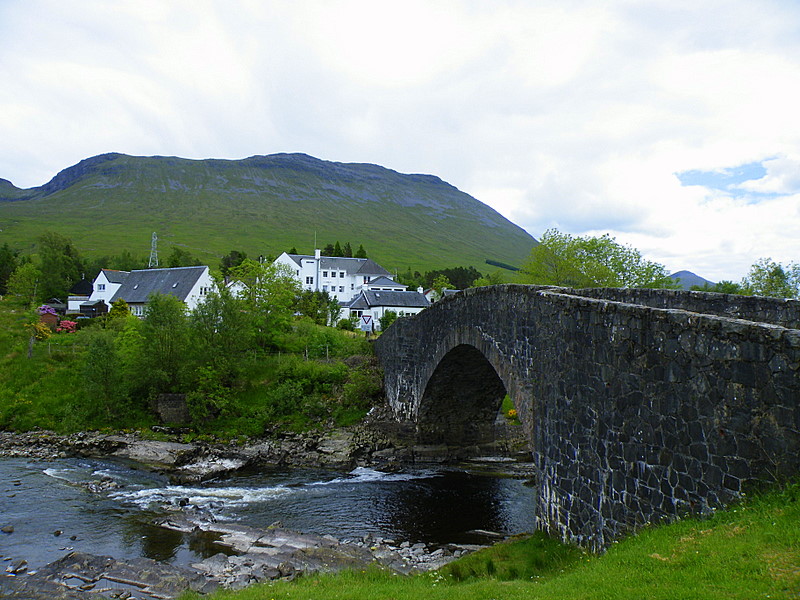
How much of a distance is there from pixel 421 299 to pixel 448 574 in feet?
193

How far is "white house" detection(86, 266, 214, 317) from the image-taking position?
199 feet

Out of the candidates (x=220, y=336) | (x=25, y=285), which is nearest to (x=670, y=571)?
(x=220, y=336)

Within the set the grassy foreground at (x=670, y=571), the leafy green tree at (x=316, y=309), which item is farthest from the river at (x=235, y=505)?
the leafy green tree at (x=316, y=309)

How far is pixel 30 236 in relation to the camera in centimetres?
15362

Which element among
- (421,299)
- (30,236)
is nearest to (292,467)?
(421,299)

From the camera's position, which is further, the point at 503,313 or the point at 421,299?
the point at 421,299

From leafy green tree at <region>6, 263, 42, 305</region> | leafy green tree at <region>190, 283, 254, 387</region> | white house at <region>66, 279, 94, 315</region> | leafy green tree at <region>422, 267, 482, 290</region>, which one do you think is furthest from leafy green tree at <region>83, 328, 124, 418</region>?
leafy green tree at <region>422, 267, 482, 290</region>

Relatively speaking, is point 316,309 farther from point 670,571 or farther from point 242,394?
point 670,571

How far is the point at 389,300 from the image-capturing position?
68875 millimetres

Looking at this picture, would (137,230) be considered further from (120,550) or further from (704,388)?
(704,388)

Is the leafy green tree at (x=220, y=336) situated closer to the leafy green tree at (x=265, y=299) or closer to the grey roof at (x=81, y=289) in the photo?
the leafy green tree at (x=265, y=299)

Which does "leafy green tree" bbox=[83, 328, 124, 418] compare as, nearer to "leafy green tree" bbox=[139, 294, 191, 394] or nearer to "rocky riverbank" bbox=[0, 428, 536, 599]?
"leafy green tree" bbox=[139, 294, 191, 394]

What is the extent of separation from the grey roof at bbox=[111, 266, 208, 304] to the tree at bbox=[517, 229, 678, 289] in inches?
1477

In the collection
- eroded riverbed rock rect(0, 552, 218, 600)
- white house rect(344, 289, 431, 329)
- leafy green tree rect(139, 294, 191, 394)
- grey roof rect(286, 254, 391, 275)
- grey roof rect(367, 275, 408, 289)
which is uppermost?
grey roof rect(286, 254, 391, 275)
